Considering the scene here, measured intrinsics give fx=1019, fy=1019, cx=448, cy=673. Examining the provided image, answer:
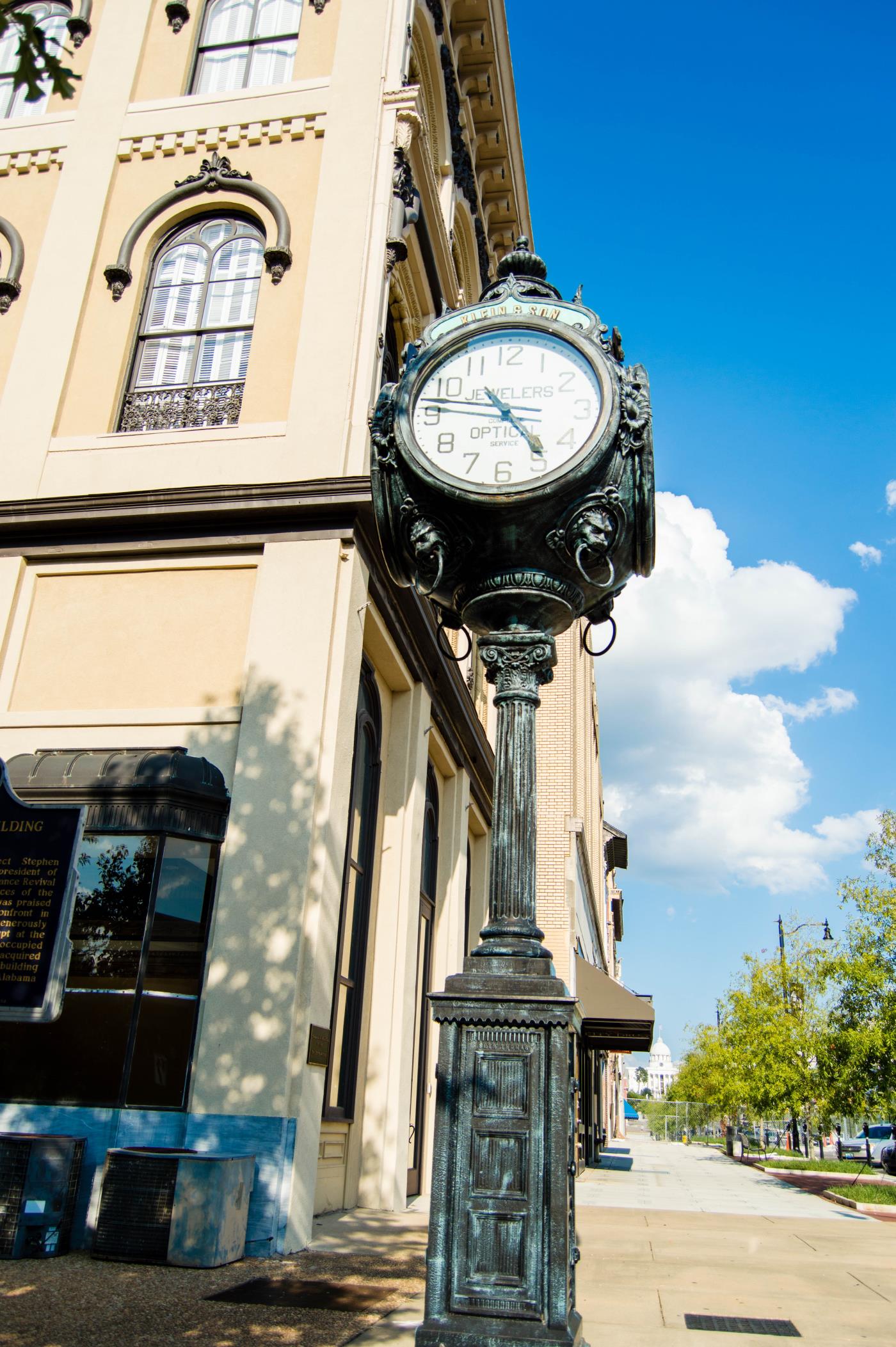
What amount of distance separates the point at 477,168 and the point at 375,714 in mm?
13512

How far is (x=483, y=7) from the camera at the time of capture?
17.8 meters

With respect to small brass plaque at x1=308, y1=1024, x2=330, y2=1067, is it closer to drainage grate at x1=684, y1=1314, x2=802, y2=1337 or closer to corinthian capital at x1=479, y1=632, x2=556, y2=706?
drainage grate at x1=684, y1=1314, x2=802, y2=1337

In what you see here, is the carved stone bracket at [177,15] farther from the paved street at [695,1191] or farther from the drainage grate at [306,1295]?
the paved street at [695,1191]

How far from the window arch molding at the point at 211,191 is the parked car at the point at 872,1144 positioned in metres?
40.0

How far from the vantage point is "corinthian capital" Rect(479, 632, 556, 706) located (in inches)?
178

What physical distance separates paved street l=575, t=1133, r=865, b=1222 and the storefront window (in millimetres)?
6579

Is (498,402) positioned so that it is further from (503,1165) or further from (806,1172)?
(806,1172)

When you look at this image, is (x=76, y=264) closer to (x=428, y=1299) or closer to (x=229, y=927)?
(x=229, y=927)

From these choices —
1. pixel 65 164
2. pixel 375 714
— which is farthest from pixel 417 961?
pixel 65 164

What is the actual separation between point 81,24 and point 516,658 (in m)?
13.6

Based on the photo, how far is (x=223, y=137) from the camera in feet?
41.4

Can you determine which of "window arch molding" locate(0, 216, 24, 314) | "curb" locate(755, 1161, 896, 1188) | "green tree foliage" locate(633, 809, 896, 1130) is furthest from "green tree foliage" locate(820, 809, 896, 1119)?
"window arch molding" locate(0, 216, 24, 314)

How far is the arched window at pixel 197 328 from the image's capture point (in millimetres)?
11359

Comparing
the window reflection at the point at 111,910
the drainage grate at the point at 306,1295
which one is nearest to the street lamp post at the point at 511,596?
the drainage grate at the point at 306,1295
